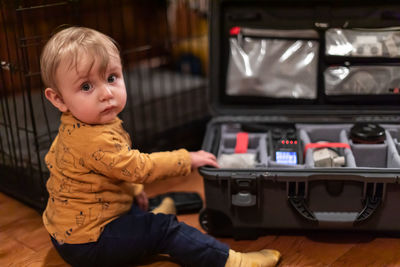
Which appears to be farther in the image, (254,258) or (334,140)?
(334,140)

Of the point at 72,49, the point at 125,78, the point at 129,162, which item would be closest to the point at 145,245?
the point at 129,162

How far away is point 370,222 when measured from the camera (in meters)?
1.17

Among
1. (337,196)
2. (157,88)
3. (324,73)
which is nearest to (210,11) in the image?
(324,73)

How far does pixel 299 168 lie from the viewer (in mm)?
1156

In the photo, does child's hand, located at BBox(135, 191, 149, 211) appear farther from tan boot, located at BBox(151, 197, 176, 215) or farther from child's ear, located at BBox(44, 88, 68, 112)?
child's ear, located at BBox(44, 88, 68, 112)

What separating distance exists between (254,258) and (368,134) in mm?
443

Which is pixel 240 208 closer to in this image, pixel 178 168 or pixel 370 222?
pixel 178 168

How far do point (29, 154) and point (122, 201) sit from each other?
366 mm

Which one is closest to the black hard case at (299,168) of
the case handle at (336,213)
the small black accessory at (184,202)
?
the case handle at (336,213)

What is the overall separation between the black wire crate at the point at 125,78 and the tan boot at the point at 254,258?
575mm

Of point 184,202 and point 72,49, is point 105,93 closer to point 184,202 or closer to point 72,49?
point 72,49

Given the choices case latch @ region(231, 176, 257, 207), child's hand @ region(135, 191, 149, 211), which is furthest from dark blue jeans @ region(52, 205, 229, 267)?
Result: child's hand @ region(135, 191, 149, 211)

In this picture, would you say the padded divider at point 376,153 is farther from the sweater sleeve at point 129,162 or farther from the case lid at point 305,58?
the sweater sleeve at point 129,162

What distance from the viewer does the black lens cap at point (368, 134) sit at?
49.6 inches
